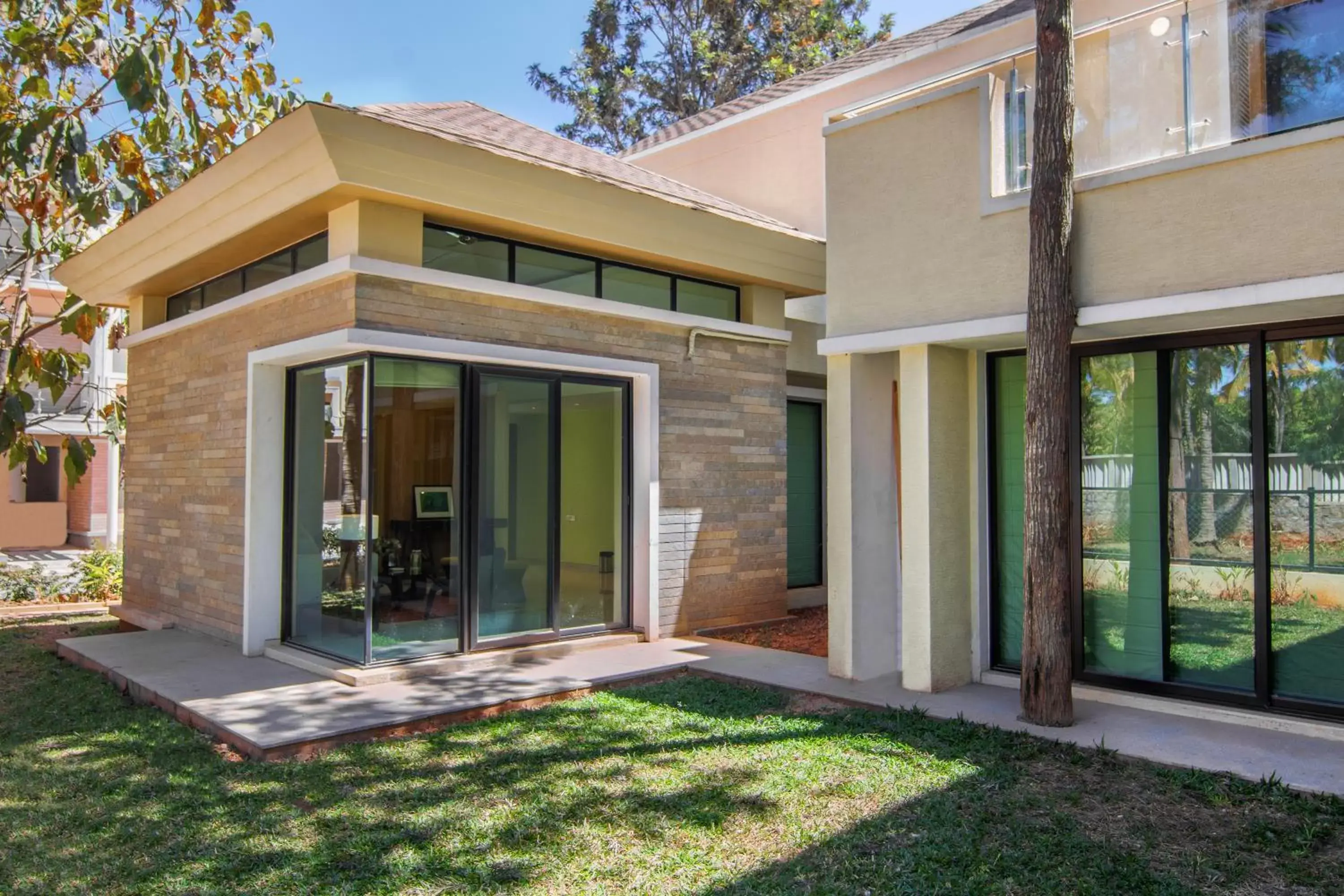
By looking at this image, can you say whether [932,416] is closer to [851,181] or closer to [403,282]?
[851,181]

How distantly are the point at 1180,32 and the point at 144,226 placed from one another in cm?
863

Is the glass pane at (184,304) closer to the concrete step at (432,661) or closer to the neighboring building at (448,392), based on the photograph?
the neighboring building at (448,392)

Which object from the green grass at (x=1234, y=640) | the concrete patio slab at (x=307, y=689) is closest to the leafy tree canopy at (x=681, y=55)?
the concrete patio slab at (x=307, y=689)

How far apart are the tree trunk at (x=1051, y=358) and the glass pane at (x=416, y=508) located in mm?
Answer: 4387

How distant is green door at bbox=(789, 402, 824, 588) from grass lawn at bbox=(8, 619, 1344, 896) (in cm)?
493

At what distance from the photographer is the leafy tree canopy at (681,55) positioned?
2475 cm

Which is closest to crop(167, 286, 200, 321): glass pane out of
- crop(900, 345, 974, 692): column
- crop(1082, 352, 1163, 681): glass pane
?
crop(900, 345, 974, 692): column

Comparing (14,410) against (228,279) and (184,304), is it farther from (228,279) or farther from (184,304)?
(228,279)

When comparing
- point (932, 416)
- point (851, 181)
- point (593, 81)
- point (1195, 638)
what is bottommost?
point (1195, 638)

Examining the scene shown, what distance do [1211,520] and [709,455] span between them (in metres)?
4.60

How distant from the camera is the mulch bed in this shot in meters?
8.56

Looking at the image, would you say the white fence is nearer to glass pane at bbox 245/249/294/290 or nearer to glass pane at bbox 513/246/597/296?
glass pane at bbox 513/246/597/296

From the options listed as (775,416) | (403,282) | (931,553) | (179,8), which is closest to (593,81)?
(179,8)

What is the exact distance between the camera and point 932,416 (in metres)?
6.66
